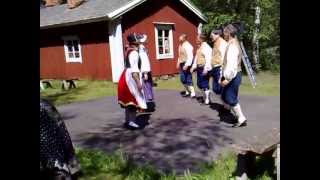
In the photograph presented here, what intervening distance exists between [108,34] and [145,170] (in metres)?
12.7

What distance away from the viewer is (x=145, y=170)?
5469mm

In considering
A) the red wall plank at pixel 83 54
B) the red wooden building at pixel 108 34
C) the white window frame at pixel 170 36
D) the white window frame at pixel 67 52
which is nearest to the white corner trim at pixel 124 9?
the red wooden building at pixel 108 34

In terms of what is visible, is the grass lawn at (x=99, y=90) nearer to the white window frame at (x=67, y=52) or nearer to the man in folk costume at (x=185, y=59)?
the white window frame at (x=67, y=52)

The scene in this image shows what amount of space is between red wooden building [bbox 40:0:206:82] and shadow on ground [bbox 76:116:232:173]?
9.00 metres

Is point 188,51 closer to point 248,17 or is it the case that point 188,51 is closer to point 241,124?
point 241,124

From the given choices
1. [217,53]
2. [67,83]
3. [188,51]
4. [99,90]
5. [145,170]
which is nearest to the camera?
[145,170]

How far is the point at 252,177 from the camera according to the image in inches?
196

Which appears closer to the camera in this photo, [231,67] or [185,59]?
[231,67]

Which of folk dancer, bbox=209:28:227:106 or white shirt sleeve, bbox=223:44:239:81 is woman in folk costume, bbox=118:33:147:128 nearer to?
white shirt sleeve, bbox=223:44:239:81

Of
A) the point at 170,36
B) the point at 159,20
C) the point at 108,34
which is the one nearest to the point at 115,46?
the point at 108,34

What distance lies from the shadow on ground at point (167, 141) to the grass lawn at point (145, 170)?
0.22 meters
